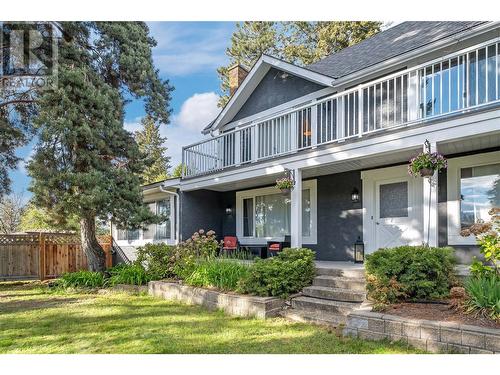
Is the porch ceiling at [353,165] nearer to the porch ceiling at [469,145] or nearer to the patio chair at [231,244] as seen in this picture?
the porch ceiling at [469,145]

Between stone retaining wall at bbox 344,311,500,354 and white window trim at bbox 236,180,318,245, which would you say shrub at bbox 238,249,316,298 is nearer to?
stone retaining wall at bbox 344,311,500,354

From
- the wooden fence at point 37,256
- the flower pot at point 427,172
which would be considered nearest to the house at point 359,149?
the flower pot at point 427,172

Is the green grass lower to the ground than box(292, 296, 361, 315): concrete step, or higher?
lower

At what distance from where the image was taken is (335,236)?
9.20 meters

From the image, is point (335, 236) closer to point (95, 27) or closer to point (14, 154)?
point (95, 27)

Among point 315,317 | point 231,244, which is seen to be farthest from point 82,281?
point 315,317

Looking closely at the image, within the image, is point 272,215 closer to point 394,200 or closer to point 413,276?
point 394,200

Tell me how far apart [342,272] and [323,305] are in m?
0.97

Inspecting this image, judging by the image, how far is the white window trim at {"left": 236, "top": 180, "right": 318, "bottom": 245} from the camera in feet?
31.8

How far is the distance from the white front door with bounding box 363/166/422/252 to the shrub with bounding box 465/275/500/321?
3.21 meters

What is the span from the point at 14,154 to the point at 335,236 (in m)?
9.72

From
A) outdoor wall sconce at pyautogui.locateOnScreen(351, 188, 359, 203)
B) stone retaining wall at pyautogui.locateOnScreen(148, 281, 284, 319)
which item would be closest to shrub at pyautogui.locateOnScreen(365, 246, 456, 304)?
stone retaining wall at pyautogui.locateOnScreen(148, 281, 284, 319)
